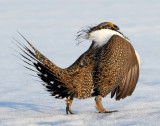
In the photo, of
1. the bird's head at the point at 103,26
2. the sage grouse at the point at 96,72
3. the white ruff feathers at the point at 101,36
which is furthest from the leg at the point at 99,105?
the bird's head at the point at 103,26

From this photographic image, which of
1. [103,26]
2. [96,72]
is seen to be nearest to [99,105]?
[96,72]

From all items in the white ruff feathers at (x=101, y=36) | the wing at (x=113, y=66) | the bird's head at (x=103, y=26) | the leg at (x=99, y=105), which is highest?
the bird's head at (x=103, y=26)

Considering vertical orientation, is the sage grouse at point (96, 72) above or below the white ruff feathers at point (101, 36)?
below

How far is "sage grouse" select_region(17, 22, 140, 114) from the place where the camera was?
6275 millimetres

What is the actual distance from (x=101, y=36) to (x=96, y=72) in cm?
56

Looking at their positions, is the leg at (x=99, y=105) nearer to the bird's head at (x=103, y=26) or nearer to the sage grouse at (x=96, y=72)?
the sage grouse at (x=96, y=72)

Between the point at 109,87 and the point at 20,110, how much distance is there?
1.60 m

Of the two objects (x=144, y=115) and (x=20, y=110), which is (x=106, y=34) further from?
(x=20, y=110)

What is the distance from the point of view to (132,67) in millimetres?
6738

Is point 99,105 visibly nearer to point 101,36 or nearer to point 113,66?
point 113,66

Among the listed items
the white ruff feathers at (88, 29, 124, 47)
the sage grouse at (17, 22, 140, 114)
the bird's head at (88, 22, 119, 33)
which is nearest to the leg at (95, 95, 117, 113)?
the sage grouse at (17, 22, 140, 114)

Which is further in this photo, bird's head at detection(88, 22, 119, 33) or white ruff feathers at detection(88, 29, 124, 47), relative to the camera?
bird's head at detection(88, 22, 119, 33)

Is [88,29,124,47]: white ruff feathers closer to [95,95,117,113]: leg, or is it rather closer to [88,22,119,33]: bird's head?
[88,22,119,33]: bird's head

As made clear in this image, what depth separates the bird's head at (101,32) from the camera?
6691 millimetres
